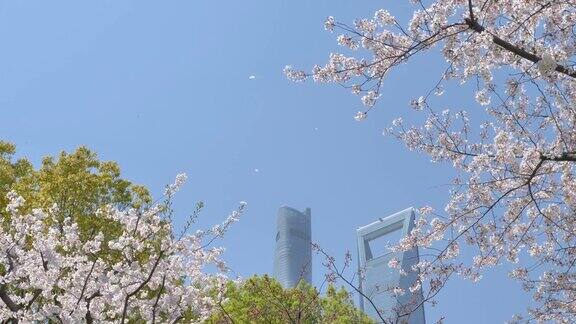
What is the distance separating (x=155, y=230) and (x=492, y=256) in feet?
15.9

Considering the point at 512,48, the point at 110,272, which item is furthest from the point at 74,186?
the point at 512,48

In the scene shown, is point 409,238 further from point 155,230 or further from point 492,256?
point 155,230

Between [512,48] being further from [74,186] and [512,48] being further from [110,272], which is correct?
[74,186]

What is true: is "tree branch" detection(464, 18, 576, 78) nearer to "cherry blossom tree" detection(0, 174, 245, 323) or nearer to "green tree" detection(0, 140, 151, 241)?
"cherry blossom tree" detection(0, 174, 245, 323)

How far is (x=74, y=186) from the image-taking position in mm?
14352

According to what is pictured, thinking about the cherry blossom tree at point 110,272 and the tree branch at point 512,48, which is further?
the cherry blossom tree at point 110,272

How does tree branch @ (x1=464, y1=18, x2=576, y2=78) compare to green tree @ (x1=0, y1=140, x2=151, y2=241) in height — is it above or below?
below

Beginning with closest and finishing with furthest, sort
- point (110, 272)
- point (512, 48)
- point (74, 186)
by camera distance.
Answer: point (512, 48), point (110, 272), point (74, 186)

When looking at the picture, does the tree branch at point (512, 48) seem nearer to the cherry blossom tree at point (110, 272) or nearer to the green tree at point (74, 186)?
the cherry blossom tree at point (110, 272)

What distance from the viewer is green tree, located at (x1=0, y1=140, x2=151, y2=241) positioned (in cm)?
1377

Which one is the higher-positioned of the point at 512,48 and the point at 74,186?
the point at 74,186

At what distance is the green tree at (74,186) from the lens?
542 inches

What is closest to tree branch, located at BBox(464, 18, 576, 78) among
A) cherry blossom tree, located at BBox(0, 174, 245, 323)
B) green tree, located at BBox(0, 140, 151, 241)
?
cherry blossom tree, located at BBox(0, 174, 245, 323)

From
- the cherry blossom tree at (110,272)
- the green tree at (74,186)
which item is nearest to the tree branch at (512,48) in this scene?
the cherry blossom tree at (110,272)
